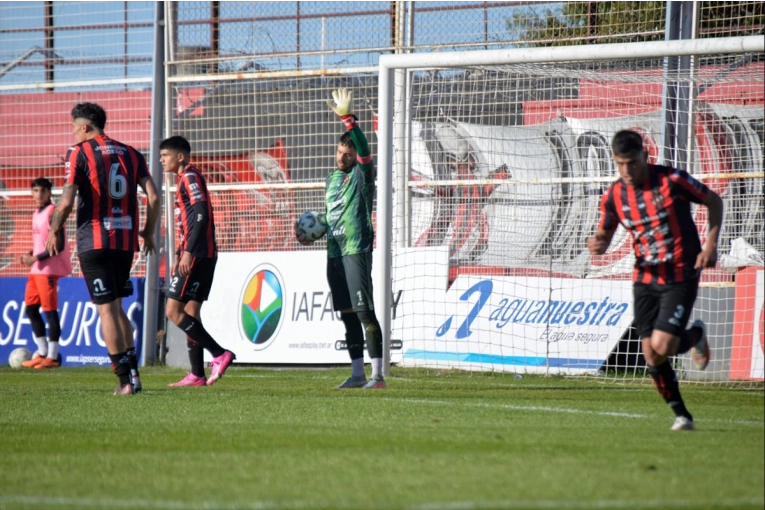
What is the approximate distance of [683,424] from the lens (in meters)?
5.90

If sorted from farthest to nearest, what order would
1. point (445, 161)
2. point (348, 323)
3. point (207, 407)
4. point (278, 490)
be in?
point (445, 161), point (348, 323), point (207, 407), point (278, 490)

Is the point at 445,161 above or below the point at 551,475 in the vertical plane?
above

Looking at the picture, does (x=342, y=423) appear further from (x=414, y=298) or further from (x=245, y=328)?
(x=245, y=328)

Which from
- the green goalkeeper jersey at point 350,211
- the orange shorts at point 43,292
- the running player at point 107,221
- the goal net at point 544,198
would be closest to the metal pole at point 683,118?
the goal net at point 544,198

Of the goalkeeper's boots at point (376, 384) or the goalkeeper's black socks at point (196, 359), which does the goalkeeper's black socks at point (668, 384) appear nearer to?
the goalkeeper's boots at point (376, 384)

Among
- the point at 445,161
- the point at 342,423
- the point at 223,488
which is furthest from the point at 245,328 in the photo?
the point at 223,488

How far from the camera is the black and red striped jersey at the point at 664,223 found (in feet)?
19.8

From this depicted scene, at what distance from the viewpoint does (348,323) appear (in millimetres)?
9188

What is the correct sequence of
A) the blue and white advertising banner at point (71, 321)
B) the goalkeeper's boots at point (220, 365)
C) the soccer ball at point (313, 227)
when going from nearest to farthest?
1. the goalkeeper's boots at point (220, 365)
2. the soccer ball at point (313, 227)
3. the blue and white advertising banner at point (71, 321)

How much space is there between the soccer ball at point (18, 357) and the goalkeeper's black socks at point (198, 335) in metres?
4.61

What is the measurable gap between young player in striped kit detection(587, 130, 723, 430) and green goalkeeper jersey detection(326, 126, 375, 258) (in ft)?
10.2

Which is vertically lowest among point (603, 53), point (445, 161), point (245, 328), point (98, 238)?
point (245, 328)

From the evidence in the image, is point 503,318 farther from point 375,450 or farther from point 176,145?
point 375,450

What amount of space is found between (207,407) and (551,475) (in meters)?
3.39
